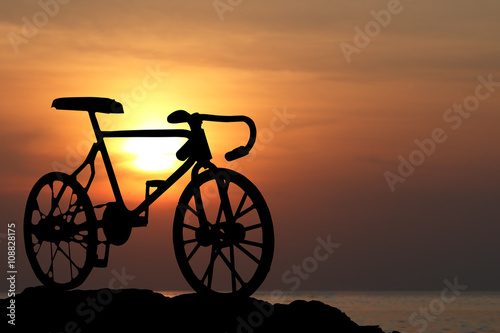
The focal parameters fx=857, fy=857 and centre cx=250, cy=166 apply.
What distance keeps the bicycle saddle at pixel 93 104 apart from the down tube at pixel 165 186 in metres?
1.48

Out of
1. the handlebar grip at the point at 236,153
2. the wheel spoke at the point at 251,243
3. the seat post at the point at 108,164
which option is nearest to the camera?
the wheel spoke at the point at 251,243

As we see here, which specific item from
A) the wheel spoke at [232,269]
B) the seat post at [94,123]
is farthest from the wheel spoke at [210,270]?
the seat post at [94,123]

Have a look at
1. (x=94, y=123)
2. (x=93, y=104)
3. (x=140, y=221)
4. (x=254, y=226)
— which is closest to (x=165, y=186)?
(x=140, y=221)

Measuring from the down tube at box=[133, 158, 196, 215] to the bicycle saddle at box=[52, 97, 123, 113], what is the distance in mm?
1476

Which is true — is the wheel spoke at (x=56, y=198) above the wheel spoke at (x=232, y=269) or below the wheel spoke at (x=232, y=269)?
above

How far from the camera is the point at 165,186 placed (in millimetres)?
11859

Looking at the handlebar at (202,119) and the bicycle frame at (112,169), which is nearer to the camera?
the handlebar at (202,119)

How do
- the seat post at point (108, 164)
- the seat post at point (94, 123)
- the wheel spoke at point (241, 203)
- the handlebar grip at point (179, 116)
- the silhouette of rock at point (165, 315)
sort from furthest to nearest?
1. the seat post at point (94, 123)
2. the seat post at point (108, 164)
3. the handlebar grip at point (179, 116)
4. the silhouette of rock at point (165, 315)
5. the wheel spoke at point (241, 203)

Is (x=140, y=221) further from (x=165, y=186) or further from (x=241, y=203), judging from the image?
(x=241, y=203)

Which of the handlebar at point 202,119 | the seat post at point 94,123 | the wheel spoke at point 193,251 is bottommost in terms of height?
the wheel spoke at point 193,251

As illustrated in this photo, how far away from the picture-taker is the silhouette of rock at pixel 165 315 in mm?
11203

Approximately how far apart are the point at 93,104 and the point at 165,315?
3.37 m

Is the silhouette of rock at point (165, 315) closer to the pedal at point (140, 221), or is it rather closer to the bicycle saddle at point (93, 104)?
the pedal at point (140, 221)

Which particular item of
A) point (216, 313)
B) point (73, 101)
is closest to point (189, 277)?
point (216, 313)
